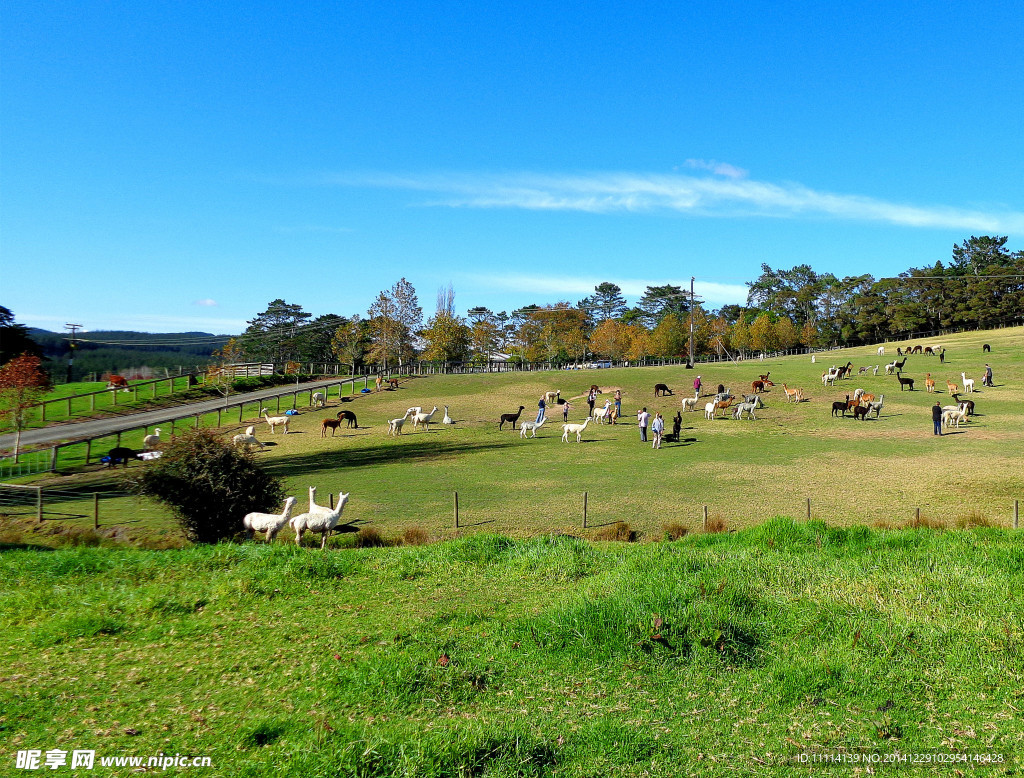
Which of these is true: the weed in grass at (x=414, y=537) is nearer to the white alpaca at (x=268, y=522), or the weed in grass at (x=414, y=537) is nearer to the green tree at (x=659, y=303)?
the white alpaca at (x=268, y=522)

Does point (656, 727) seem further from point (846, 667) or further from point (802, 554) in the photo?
point (802, 554)

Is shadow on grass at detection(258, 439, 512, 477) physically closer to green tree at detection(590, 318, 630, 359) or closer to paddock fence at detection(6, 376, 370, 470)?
paddock fence at detection(6, 376, 370, 470)

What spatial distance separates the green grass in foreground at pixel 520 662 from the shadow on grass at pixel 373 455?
18.6 meters

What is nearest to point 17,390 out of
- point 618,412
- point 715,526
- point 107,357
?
point 618,412

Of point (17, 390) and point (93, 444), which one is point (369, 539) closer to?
point (93, 444)

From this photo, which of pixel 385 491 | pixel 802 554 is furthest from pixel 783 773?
pixel 385 491

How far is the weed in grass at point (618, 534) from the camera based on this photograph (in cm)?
1623

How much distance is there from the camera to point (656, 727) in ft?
20.6

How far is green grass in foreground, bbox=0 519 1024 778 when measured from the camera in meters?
5.92

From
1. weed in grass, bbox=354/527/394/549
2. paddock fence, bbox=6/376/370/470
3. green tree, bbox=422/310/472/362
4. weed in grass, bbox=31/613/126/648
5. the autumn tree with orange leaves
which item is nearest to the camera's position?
weed in grass, bbox=31/613/126/648

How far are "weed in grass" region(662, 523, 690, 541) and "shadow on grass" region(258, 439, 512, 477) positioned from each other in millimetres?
16967

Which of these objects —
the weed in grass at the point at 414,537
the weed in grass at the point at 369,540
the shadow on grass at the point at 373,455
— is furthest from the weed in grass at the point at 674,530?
the shadow on grass at the point at 373,455

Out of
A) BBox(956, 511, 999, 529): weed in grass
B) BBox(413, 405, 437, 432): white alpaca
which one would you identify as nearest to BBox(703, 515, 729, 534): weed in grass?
BBox(956, 511, 999, 529): weed in grass

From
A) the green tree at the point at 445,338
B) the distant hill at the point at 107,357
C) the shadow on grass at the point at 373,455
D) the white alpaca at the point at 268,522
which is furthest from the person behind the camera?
the green tree at the point at 445,338
